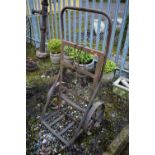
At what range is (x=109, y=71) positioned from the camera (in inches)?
105

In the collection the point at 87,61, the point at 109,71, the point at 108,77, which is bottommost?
the point at 108,77

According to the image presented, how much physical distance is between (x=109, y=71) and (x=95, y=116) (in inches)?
37.9

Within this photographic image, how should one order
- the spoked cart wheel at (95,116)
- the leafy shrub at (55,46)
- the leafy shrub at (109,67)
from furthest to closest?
1. the leafy shrub at (55,46)
2. the leafy shrub at (109,67)
3. the spoked cart wheel at (95,116)

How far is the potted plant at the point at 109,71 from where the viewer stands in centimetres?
265

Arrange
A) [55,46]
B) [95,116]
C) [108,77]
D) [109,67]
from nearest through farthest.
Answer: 1. [95,116]
2. [109,67]
3. [108,77]
4. [55,46]

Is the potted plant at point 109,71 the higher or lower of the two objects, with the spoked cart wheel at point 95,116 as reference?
higher

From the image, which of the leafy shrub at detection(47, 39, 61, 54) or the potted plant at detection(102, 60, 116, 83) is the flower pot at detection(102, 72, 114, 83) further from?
the leafy shrub at detection(47, 39, 61, 54)

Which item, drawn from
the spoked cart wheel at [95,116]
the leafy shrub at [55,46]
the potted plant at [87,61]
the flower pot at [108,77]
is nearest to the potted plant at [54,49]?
the leafy shrub at [55,46]

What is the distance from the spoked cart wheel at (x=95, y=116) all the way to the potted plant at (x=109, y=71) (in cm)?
88

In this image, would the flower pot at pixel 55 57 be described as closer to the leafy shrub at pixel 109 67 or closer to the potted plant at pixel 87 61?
the potted plant at pixel 87 61

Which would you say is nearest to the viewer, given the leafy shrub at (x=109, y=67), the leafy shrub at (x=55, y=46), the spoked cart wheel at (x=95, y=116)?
the spoked cart wheel at (x=95, y=116)

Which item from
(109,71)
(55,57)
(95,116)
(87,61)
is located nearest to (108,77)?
(109,71)

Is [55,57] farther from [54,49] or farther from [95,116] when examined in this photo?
[95,116]
